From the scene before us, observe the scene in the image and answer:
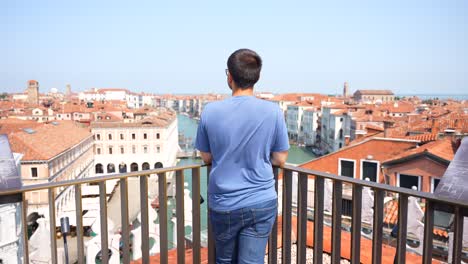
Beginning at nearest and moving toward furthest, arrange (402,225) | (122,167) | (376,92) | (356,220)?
(402,225), (356,220), (122,167), (376,92)

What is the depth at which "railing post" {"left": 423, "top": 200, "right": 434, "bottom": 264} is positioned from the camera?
2168mm

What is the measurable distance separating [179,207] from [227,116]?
1.19 m

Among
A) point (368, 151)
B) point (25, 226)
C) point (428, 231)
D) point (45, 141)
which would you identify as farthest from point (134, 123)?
→ point (428, 231)

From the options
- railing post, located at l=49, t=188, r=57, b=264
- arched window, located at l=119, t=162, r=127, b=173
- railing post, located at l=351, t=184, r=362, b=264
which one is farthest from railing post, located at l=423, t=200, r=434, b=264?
arched window, located at l=119, t=162, r=127, b=173

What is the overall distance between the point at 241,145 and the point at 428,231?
3.72 ft

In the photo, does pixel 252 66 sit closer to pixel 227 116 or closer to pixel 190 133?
pixel 227 116

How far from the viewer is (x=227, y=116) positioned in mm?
2121

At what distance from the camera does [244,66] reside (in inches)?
83.7

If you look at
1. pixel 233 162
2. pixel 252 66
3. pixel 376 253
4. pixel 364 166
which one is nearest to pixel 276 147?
pixel 233 162

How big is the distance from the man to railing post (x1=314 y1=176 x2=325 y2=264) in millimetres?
472

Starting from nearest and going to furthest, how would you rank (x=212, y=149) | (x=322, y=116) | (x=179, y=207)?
(x=212, y=149), (x=179, y=207), (x=322, y=116)

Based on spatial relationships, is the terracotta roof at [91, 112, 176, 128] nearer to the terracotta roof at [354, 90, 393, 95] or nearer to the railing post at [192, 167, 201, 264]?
the railing post at [192, 167, 201, 264]

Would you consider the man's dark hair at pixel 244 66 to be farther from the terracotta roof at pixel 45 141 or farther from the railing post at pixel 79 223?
the terracotta roof at pixel 45 141

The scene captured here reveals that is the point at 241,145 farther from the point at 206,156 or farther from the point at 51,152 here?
the point at 51,152
